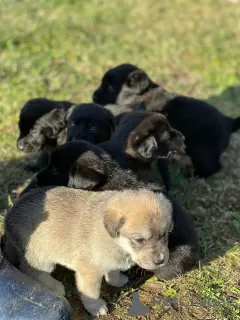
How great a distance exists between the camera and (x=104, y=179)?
14.6ft

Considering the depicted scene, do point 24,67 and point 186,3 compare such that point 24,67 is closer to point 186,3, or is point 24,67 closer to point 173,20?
point 173,20

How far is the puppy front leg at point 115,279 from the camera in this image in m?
4.11

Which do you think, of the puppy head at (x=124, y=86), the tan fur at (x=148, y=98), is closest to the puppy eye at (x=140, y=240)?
the tan fur at (x=148, y=98)

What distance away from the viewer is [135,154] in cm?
500

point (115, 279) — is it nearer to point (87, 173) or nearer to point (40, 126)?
point (87, 173)

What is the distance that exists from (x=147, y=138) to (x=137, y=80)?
5.03 feet

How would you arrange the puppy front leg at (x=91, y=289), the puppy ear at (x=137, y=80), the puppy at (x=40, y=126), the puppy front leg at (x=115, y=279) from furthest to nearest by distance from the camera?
the puppy ear at (x=137, y=80) → the puppy at (x=40, y=126) → the puppy front leg at (x=115, y=279) → the puppy front leg at (x=91, y=289)

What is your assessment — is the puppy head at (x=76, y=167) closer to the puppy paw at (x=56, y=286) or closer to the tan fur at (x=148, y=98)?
the puppy paw at (x=56, y=286)

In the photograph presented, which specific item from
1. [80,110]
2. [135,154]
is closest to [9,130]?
[80,110]

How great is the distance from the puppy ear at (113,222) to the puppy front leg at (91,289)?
1.28 feet

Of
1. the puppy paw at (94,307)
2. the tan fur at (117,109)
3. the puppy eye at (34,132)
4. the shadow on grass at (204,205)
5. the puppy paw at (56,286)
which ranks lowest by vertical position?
the shadow on grass at (204,205)

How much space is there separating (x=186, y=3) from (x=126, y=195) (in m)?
7.62

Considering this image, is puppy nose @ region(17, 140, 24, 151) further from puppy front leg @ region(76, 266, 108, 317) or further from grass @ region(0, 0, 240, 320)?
puppy front leg @ region(76, 266, 108, 317)

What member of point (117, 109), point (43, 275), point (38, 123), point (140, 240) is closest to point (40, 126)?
point (38, 123)
